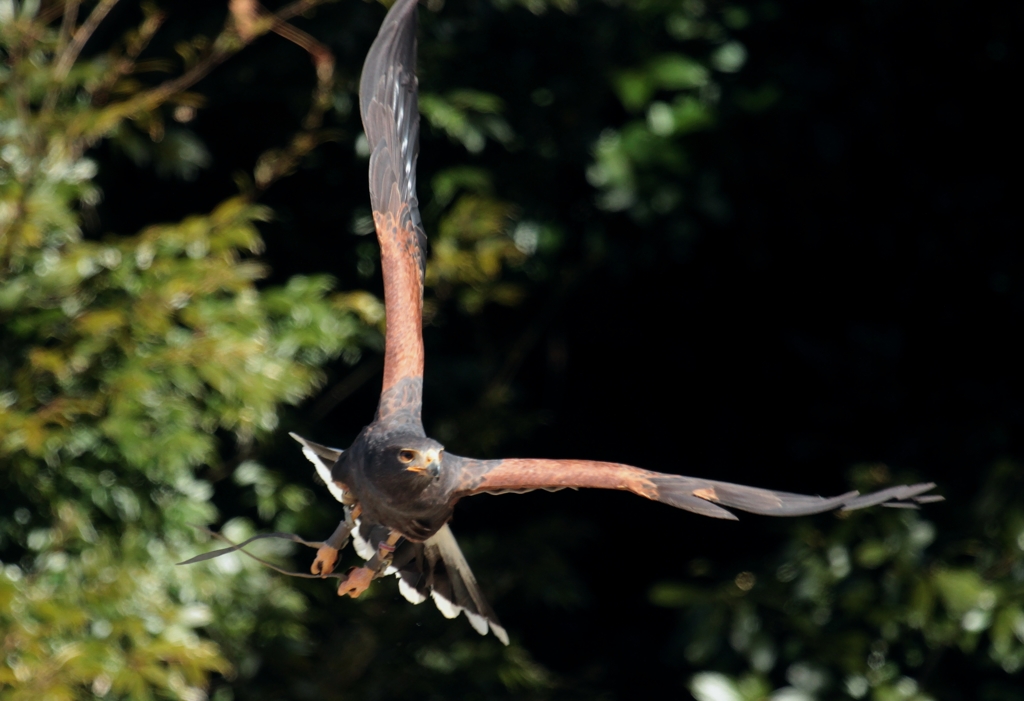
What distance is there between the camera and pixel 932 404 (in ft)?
17.5

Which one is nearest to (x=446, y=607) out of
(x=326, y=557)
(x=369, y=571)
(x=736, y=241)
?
(x=326, y=557)

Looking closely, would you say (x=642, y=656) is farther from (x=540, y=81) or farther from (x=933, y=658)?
(x=540, y=81)

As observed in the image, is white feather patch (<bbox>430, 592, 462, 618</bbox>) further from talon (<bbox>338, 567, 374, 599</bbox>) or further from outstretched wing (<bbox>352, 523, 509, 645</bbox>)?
talon (<bbox>338, 567, 374, 599</bbox>)

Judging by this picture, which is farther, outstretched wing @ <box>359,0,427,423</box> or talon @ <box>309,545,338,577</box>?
outstretched wing @ <box>359,0,427,423</box>

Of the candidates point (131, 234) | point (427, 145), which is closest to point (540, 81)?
point (427, 145)

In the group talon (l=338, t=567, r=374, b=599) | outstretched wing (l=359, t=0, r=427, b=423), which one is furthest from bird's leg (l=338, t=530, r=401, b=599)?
outstretched wing (l=359, t=0, r=427, b=423)

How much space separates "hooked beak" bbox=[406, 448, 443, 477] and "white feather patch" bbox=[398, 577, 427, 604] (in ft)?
1.74

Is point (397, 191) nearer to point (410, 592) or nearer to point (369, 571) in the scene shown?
point (410, 592)

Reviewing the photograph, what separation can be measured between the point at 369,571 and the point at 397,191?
4.28ft

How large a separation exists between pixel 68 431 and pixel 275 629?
1.18 metres

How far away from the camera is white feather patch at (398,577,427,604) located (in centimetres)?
334

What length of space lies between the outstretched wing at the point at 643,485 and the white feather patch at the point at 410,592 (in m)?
0.38

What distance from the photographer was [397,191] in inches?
151

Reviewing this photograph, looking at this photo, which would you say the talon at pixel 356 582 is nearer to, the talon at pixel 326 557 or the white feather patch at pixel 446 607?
the talon at pixel 326 557
